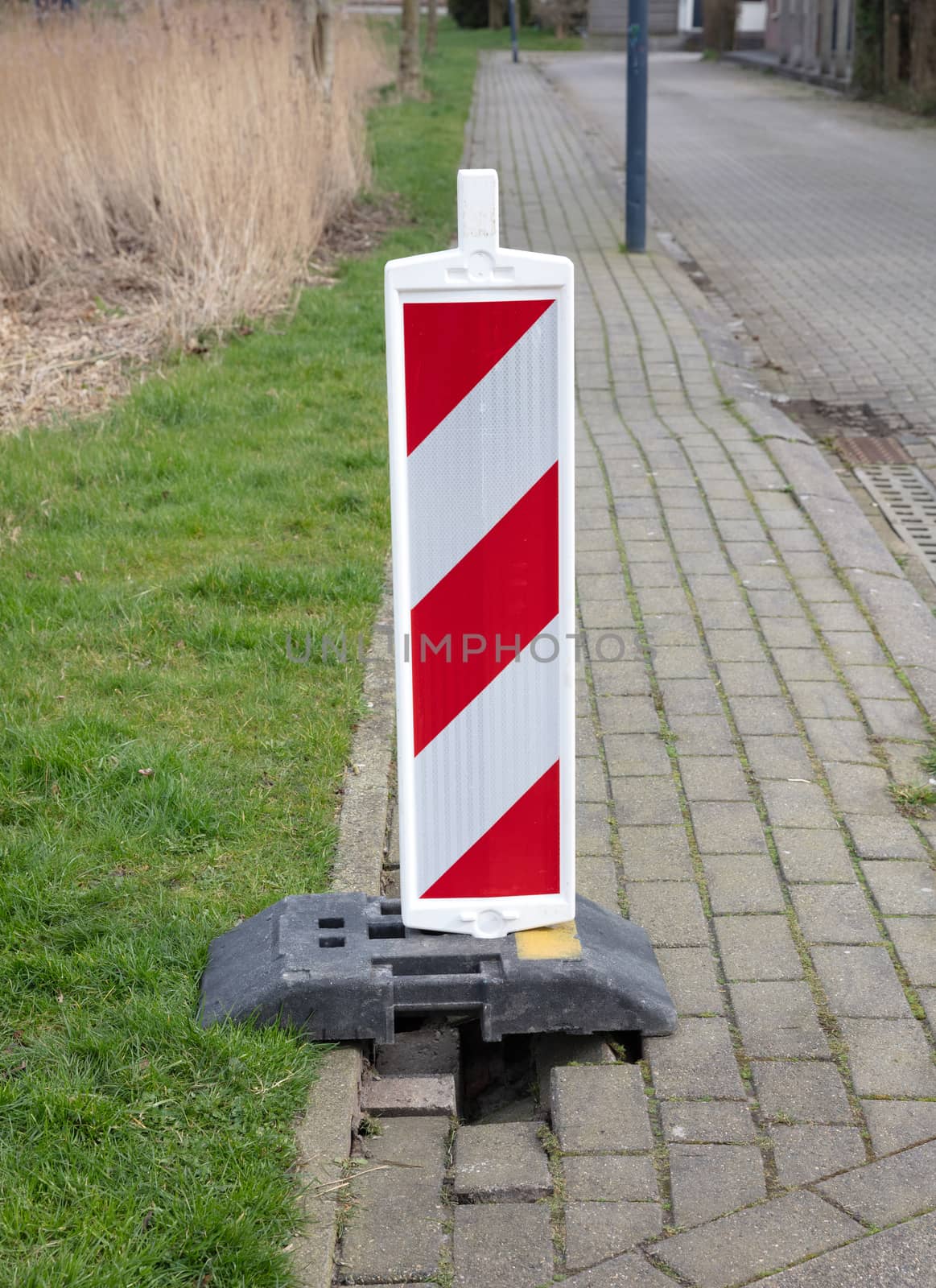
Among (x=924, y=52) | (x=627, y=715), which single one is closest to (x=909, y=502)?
(x=627, y=715)

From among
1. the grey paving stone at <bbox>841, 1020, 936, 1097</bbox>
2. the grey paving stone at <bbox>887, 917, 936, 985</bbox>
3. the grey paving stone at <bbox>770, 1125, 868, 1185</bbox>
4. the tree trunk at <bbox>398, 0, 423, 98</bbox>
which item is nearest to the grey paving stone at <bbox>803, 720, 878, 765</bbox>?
the grey paving stone at <bbox>887, 917, 936, 985</bbox>

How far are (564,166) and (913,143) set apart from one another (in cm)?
637

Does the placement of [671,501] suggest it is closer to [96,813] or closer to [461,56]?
[96,813]

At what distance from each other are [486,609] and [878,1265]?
1.30 metres

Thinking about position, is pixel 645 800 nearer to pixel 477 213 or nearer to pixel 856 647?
pixel 856 647

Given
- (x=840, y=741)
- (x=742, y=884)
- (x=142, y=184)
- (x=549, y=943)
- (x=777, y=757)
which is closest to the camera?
(x=549, y=943)

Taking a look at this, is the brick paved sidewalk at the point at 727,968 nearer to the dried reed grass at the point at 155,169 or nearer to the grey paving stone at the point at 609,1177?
the grey paving stone at the point at 609,1177

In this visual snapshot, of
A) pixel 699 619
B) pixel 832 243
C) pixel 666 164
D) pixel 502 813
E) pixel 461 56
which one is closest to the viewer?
pixel 502 813

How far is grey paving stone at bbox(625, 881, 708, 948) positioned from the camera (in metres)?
3.29

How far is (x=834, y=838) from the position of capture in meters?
3.70

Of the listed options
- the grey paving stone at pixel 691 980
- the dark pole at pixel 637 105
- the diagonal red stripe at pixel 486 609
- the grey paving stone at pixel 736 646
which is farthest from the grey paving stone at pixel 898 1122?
the dark pole at pixel 637 105

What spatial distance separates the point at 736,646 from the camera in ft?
15.9

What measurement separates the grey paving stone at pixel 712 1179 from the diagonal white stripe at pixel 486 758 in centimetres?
71

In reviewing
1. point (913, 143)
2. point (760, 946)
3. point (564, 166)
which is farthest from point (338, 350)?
point (913, 143)
